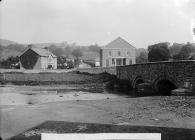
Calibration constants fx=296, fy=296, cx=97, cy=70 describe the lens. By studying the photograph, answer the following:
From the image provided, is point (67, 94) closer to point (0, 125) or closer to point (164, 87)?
point (164, 87)

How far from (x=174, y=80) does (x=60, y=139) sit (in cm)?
828

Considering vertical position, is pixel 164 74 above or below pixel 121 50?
below

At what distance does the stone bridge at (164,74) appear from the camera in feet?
27.7

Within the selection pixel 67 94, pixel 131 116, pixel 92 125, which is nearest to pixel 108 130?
pixel 92 125

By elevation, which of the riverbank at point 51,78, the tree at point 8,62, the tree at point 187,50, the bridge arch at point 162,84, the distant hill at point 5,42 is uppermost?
the tree at point 187,50

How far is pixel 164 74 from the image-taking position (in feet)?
33.1

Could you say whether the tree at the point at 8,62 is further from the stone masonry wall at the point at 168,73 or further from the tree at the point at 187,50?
the stone masonry wall at the point at 168,73

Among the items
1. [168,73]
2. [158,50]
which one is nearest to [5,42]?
[158,50]

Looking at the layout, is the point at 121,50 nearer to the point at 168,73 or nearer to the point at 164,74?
the point at 168,73

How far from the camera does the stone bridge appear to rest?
8.44 m

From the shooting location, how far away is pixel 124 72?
13031 mm

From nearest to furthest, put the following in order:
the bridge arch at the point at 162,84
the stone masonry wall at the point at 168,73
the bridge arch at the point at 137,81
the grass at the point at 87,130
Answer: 1. the grass at the point at 87,130
2. the stone masonry wall at the point at 168,73
3. the bridge arch at the point at 162,84
4. the bridge arch at the point at 137,81

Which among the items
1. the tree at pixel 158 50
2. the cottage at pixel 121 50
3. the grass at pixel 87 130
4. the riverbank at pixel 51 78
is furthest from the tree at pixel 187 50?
the riverbank at pixel 51 78

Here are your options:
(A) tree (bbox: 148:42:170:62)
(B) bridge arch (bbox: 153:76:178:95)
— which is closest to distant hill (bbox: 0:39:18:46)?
(A) tree (bbox: 148:42:170:62)
